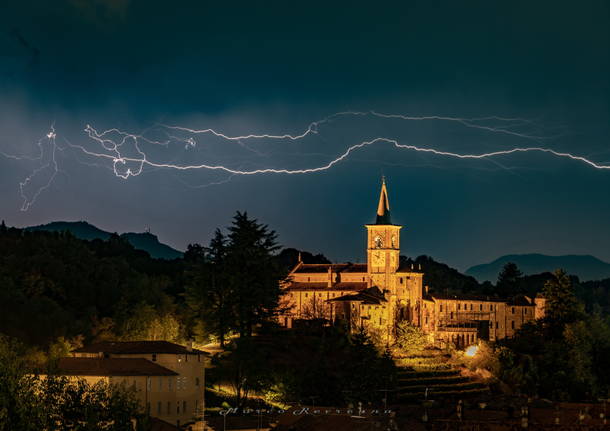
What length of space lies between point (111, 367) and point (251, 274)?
22158mm

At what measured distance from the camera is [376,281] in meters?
89.6

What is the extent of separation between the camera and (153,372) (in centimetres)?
5472

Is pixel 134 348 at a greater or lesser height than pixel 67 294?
lesser

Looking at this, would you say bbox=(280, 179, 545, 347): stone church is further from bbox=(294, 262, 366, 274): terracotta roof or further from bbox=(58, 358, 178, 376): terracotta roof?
bbox=(58, 358, 178, 376): terracotta roof

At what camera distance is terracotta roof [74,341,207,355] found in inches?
2287

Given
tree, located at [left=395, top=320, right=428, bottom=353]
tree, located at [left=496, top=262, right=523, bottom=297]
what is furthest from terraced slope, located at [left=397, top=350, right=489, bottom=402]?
tree, located at [left=496, top=262, right=523, bottom=297]

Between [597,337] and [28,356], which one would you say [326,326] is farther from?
[28,356]

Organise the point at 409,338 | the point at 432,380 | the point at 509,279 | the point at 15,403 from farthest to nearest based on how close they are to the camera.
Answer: the point at 509,279 → the point at 409,338 → the point at 432,380 → the point at 15,403

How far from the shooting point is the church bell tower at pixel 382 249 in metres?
89.4

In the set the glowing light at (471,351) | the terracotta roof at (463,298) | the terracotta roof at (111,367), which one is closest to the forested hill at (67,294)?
the terracotta roof at (111,367)

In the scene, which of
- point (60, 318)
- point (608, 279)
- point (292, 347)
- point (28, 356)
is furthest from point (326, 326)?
point (608, 279)

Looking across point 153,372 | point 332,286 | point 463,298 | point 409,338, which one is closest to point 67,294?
point 153,372

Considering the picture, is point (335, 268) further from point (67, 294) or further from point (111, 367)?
point (111, 367)

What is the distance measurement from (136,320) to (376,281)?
1064 inches
